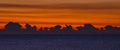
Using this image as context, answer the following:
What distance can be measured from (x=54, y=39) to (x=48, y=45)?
257cm

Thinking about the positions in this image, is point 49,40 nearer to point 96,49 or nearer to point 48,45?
point 48,45

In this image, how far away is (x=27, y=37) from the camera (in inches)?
7121

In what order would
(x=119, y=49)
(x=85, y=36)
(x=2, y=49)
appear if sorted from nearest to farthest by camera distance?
(x=119, y=49) → (x=2, y=49) → (x=85, y=36)

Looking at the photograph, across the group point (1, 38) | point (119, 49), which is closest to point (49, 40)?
point (1, 38)

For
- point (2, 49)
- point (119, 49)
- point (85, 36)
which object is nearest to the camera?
point (119, 49)

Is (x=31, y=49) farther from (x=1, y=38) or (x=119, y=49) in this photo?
(x=119, y=49)

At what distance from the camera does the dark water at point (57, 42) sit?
177 meters

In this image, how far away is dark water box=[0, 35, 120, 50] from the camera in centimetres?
17738

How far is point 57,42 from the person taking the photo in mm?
189000

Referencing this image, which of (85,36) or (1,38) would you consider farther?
(85,36)

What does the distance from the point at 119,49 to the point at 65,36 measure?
21.8m

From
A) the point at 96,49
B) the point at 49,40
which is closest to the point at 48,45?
the point at 49,40

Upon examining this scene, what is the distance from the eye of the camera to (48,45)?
184250mm

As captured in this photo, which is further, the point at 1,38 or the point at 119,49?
the point at 1,38
